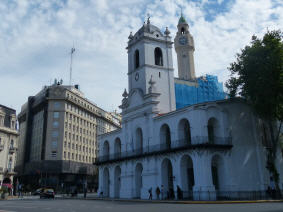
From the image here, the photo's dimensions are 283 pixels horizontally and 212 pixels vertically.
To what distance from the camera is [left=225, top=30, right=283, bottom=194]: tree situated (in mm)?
29141

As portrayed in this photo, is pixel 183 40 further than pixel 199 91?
Yes

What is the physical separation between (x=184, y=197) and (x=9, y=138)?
35.5 m

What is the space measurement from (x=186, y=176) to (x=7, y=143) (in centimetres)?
3448

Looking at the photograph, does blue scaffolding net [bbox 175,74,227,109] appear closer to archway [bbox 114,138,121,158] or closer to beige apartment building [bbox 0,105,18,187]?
archway [bbox 114,138,121,158]

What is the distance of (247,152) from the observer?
105 ft

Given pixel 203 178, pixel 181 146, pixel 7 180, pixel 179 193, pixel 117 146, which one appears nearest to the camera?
pixel 203 178

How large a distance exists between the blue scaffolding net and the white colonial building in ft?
22.0

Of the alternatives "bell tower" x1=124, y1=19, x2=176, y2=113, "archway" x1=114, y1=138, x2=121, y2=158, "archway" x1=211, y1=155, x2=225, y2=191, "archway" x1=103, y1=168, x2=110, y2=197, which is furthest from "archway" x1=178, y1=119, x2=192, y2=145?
"archway" x1=103, y1=168, x2=110, y2=197

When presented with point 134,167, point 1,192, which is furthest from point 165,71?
point 1,192

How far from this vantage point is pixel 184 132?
33.9 m

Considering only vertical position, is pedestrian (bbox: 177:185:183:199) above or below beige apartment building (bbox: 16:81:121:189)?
below

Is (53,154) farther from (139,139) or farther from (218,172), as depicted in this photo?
(218,172)

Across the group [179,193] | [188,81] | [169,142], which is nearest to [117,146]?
[169,142]

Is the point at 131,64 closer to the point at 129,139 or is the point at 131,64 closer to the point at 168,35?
the point at 168,35
